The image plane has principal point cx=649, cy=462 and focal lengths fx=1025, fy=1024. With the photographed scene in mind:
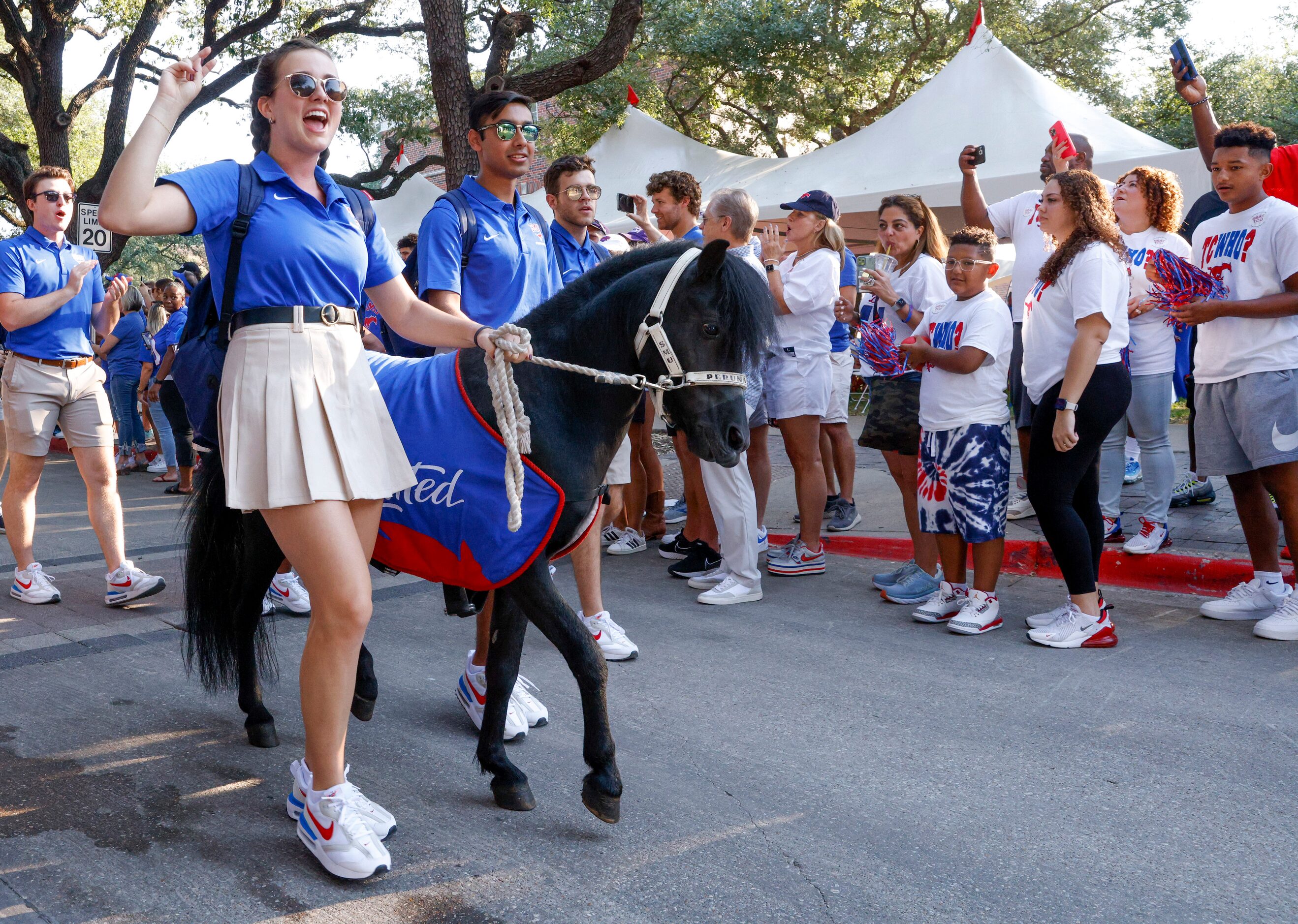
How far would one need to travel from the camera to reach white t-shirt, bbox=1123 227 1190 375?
6.09 metres

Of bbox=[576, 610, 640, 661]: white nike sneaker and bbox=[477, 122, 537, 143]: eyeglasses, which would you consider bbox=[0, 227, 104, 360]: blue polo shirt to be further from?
bbox=[576, 610, 640, 661]: white nike sneaker

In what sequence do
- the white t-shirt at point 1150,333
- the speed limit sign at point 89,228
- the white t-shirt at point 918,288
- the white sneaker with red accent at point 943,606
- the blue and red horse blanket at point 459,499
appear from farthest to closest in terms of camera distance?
the speed limit sign at point 89,228 < the white t-shirt at point 1150,333 < the white t-shirt at point 918,288 < the white sneaker with red accent at point 943,606 < the blue and red horse blanket at point 459,499

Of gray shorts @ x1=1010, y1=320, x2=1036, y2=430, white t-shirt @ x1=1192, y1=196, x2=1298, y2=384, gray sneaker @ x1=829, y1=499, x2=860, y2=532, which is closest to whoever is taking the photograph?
white t-shirt @ x1=1192, y1=196, x2=1298, y2=384

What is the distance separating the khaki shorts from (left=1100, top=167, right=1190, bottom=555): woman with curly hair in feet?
19.1

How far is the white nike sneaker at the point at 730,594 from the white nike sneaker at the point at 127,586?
2949 mm

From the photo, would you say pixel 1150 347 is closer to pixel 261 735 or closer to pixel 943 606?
pixel 943 606

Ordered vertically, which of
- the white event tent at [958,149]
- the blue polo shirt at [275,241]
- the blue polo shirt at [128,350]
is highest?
the white event tent at [958,149]

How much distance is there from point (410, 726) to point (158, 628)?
6.54 ft

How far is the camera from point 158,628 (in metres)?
5.07

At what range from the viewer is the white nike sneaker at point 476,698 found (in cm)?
365

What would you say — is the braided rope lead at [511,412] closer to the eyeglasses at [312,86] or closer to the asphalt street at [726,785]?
the eyeglasses at [312,86]

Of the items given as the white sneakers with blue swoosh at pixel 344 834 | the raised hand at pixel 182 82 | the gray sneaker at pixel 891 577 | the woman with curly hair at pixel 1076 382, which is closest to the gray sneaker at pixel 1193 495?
the gray sneaker at pixel 891 577

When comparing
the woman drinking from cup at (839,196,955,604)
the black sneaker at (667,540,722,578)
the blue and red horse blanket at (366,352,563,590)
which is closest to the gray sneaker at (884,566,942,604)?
the woman drinking from cup at (839,196,955,604)

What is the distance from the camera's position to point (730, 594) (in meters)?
5.69
